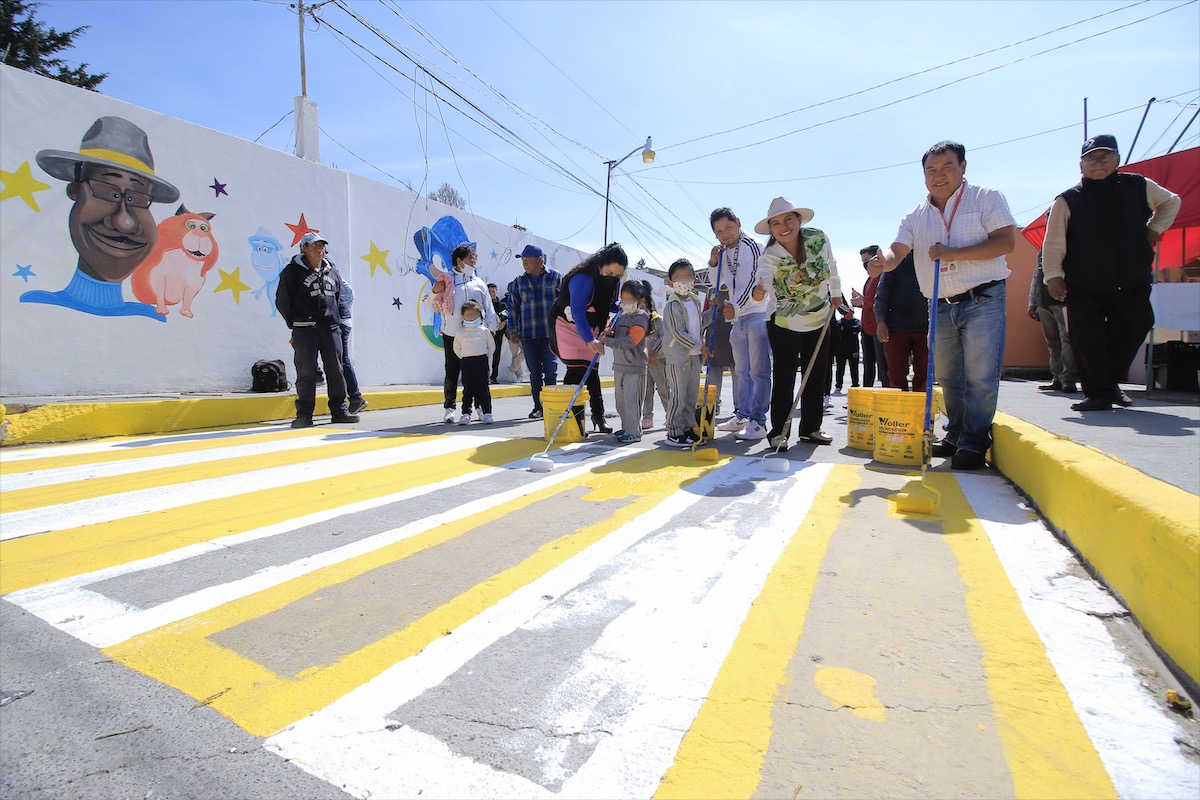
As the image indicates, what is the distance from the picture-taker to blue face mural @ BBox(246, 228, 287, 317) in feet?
31.2

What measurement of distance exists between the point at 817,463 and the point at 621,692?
309 cm

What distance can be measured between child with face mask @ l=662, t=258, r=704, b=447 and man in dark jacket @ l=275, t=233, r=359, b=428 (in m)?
3.68

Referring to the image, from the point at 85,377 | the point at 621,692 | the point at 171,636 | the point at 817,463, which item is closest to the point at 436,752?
the point at 621,692

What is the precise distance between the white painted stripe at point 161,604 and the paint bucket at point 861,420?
10.3 ft

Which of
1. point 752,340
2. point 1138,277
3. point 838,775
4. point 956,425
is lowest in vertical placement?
point 838,775

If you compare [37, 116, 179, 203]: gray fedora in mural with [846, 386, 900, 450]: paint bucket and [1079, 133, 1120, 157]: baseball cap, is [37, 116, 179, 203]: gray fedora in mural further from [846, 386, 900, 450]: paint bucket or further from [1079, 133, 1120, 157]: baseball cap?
[1079, 133, 1120, 157]: baseball cap

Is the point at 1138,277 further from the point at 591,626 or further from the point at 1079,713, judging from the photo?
the point at 591,626

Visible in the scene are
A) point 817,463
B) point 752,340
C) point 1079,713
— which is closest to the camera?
point 1079,713

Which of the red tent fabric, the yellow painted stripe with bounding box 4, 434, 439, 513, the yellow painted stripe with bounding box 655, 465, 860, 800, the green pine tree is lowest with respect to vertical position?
the yellow painted stripe with bounding box 655, 465, 860, 800

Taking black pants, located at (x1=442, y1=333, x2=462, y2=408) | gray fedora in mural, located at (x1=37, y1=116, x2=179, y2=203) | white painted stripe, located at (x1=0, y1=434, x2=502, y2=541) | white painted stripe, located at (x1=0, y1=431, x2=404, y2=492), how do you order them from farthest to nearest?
gray fedora in mural, located at (x1=37, y1=116, x2=179, y2=203) → black pants, located at (x1=442, y1=333, x2=462, y2=408) → white painted stripe, located at (x1=0, y1=431, x2=404, y2=492) → white painted stripe, located at (x1=0, y1=434, x2=502, y2=541)

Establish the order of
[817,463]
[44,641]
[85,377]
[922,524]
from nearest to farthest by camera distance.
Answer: [44,641], [922,524], [817,463], [85,377]

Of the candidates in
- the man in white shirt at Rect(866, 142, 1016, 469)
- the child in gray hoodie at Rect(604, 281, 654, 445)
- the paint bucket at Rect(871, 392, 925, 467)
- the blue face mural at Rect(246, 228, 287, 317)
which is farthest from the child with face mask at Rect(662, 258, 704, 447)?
the blue face mural at Rect(246, 228, 287, 317)

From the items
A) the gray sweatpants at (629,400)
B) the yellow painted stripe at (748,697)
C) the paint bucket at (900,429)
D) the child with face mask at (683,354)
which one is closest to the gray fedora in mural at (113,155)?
the gray sweatpants at (629,400)

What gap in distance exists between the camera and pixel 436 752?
4.17 feet
